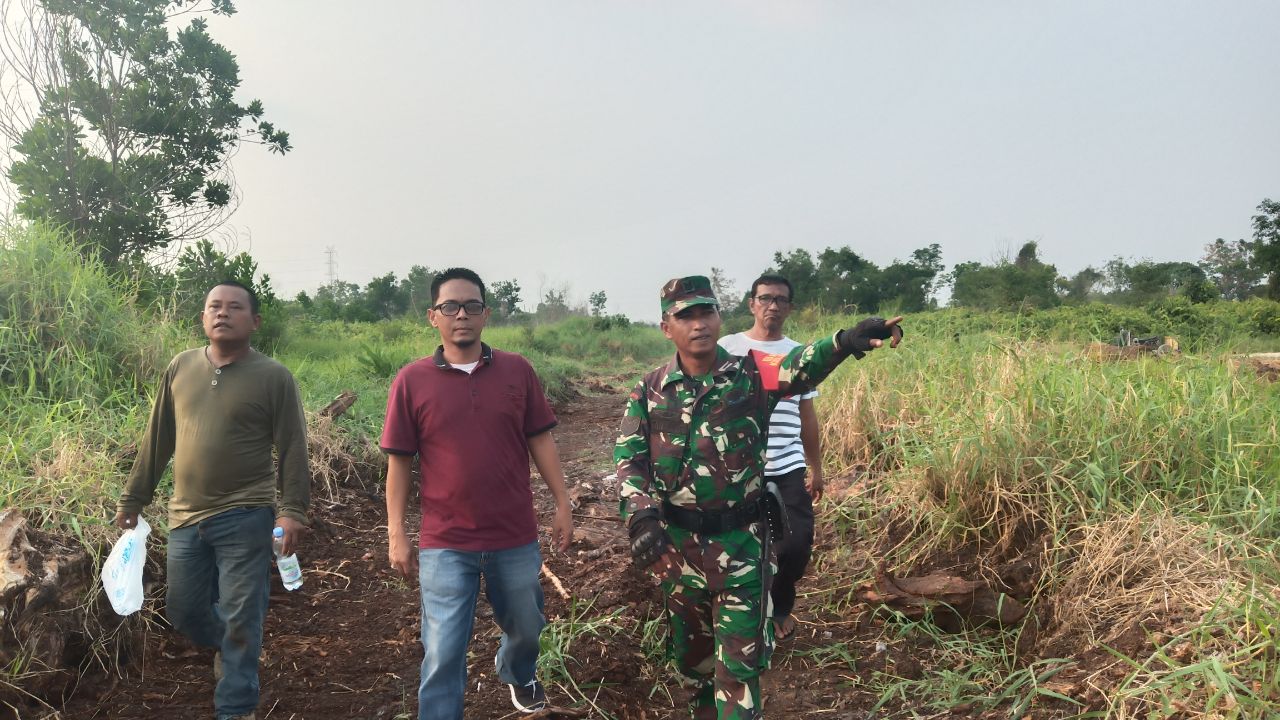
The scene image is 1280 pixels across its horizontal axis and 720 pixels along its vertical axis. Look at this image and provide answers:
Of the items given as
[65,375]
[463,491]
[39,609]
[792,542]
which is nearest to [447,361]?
[463,491]

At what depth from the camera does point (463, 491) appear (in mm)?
2865

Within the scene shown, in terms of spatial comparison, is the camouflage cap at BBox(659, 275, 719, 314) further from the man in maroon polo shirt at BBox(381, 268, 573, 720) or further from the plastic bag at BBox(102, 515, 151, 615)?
the plastic bag at BBox(102, 515, 151, 615)

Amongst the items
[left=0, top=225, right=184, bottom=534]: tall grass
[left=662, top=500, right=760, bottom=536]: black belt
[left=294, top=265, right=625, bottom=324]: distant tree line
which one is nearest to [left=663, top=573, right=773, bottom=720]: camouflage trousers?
[left=662, top=500, right=760, bottom=536]: black belt

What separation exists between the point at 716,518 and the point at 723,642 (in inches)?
17.0

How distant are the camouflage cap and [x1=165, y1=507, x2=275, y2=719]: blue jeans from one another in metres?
1.91

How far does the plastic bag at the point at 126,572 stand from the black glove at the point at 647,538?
217 cm

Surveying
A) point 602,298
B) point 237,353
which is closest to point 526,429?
point 237,353

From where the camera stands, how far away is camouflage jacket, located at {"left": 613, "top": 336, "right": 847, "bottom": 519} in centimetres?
284

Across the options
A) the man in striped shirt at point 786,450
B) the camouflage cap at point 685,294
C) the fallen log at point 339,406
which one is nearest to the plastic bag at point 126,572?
the camouflage cap at point 685,294

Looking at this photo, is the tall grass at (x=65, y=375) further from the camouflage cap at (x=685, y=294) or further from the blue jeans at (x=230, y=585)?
the camouflage cap at (x=685, y=294)

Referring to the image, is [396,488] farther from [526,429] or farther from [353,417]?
[353,417]

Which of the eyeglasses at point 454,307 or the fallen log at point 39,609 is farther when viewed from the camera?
the fallen log at point 39,609

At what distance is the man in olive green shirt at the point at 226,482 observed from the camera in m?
3.15

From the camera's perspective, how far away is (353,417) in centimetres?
737
